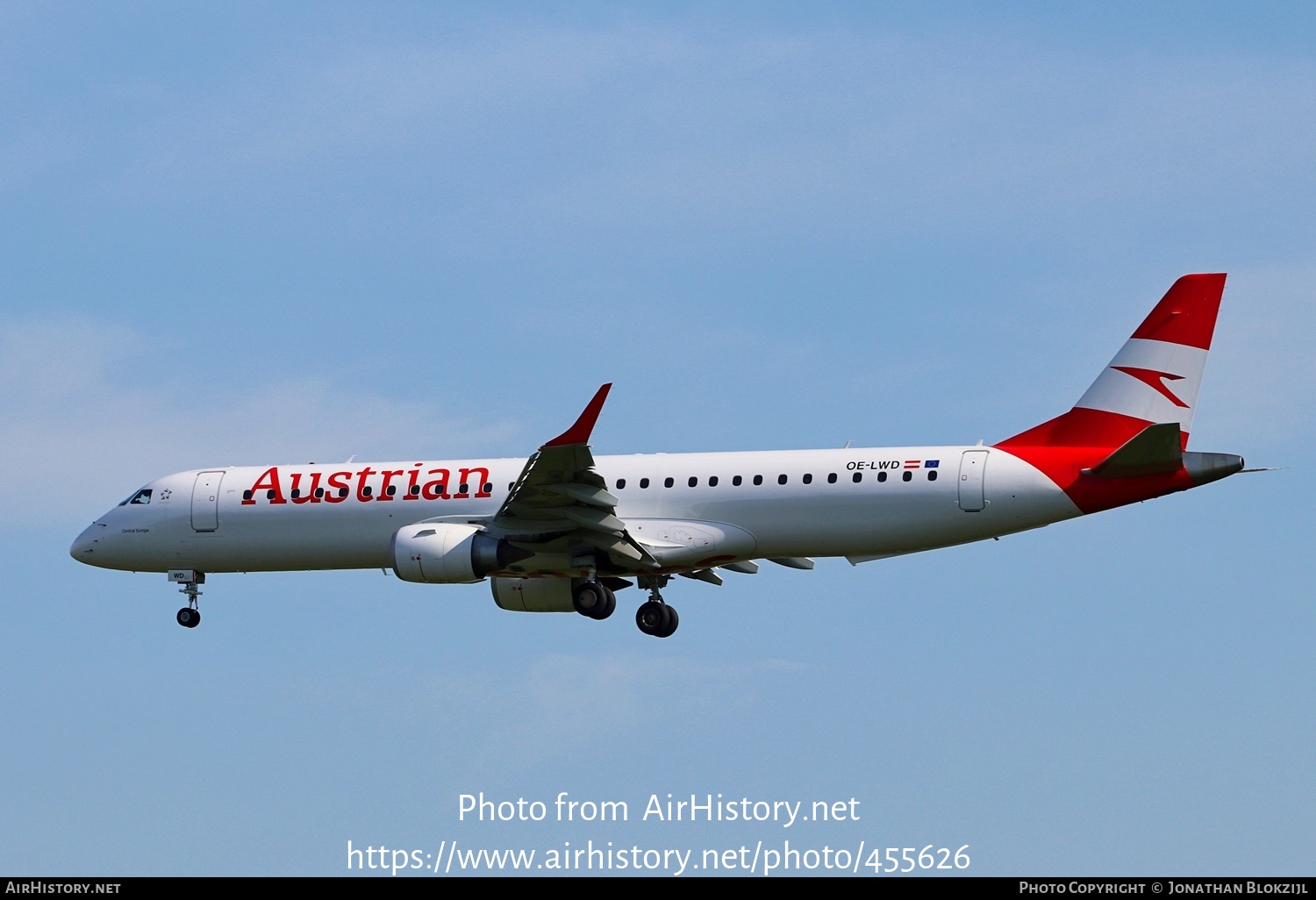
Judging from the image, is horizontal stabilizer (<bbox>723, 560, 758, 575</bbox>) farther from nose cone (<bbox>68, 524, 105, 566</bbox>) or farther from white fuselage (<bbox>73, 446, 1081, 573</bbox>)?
nose cone (<bbox>68, 524, 105, 566</bbox>)

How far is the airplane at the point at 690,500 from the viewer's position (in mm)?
34375

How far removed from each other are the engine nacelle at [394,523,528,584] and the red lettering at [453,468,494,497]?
1.84 metres

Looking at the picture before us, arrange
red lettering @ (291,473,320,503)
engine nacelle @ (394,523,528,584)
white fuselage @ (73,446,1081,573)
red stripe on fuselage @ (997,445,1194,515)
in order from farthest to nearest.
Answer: red lettering @ (291,473,320,503) → engine nacelle @ (394,523,528,584) → white fuselage @ (73,446,1081,573) → red stripe on fuselage @ (997,445,1194,515)

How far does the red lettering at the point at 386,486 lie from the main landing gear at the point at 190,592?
5047 millimetres

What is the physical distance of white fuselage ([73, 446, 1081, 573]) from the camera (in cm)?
3481

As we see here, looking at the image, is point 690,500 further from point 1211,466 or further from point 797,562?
point 1211,466

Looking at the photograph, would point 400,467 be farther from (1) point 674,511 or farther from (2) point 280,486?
(1) point 674,511

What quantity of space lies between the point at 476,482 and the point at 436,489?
2.90 feet

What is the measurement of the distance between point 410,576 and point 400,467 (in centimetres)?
354

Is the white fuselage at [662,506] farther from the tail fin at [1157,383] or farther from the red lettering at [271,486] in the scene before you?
the tail fin at [1157,383]

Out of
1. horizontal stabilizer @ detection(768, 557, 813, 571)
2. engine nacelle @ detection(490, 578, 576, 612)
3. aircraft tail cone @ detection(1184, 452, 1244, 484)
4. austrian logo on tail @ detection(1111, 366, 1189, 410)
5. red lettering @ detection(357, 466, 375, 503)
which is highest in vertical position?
red lettering @ detection(357, 466, 375, 503)

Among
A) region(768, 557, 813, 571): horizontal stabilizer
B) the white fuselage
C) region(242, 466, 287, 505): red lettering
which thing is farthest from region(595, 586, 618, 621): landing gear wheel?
region(242, 466, 287, 505): red lettering
